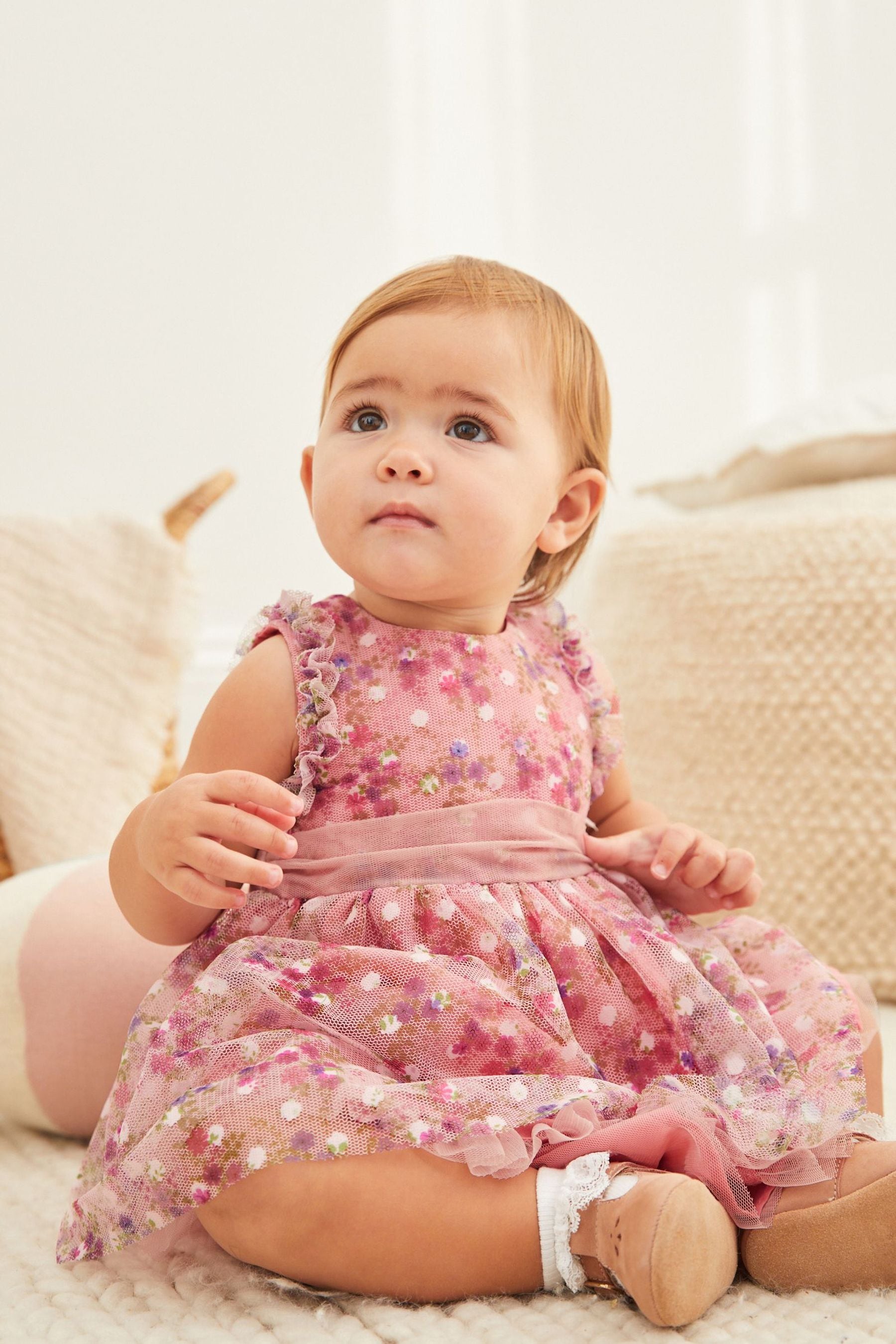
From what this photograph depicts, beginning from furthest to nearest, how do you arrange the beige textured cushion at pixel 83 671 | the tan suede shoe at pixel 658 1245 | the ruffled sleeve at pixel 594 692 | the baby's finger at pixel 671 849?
1. the beige textured cushion at pixel 83 671
2. the ruffled sleeve at pixel 594 692
3. the baby's finger at pixel 671 849
4. the tan suede shoe at pixel 658 1245

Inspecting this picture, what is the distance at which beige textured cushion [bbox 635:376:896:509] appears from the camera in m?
1.37

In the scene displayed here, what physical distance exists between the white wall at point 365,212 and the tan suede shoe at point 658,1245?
171cm

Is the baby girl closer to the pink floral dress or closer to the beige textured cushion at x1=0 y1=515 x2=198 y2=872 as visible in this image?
the pink floral dress

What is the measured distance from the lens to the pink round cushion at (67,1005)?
0.86m

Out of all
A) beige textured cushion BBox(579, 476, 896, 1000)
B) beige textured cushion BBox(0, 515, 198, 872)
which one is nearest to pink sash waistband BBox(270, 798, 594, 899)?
beige textured cushion BBox(579, 476, 896, 1000)

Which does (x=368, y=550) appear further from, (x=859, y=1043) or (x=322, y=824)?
(x=859, y=1043)

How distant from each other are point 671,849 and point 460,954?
0.16 meters

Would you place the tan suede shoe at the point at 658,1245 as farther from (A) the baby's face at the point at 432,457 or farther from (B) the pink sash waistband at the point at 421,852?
(A) the baby's face at the point at 432,457

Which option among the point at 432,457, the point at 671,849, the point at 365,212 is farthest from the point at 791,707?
the point at 365,212

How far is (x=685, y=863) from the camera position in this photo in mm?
814

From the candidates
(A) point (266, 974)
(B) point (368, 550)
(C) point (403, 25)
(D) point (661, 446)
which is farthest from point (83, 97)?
(A) point (266, 974)

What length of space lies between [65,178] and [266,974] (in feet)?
5.90
